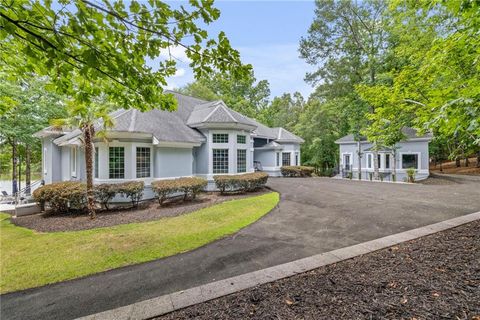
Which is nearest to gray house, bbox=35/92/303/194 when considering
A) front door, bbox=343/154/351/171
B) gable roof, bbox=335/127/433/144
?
gable roof, bbox=335/127/433/144

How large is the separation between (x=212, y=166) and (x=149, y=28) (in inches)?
500

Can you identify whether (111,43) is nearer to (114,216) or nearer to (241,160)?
(114,216)

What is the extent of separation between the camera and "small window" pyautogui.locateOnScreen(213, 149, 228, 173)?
15461 millimetres

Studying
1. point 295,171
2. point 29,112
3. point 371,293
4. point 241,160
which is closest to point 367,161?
point 295,171

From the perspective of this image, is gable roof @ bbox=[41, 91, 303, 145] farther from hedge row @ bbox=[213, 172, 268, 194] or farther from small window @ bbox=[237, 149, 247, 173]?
hedge row @ bbox=[213, 172, 268, 194]

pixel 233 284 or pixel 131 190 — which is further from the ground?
pixel 131 190

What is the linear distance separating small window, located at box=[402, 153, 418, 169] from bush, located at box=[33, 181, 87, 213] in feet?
84.6

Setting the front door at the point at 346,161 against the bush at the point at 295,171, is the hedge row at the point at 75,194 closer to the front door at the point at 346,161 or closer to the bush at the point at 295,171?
the bush at the point at 295,171

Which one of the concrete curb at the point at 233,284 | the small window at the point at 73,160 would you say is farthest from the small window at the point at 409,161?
the small window at the point at 73,160

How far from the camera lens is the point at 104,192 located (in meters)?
10.8

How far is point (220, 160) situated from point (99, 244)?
970 cm

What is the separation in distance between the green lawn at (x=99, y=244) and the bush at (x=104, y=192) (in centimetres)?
280

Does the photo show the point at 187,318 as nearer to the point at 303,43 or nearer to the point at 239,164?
the point at 239,164

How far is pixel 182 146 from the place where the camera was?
14211mm
